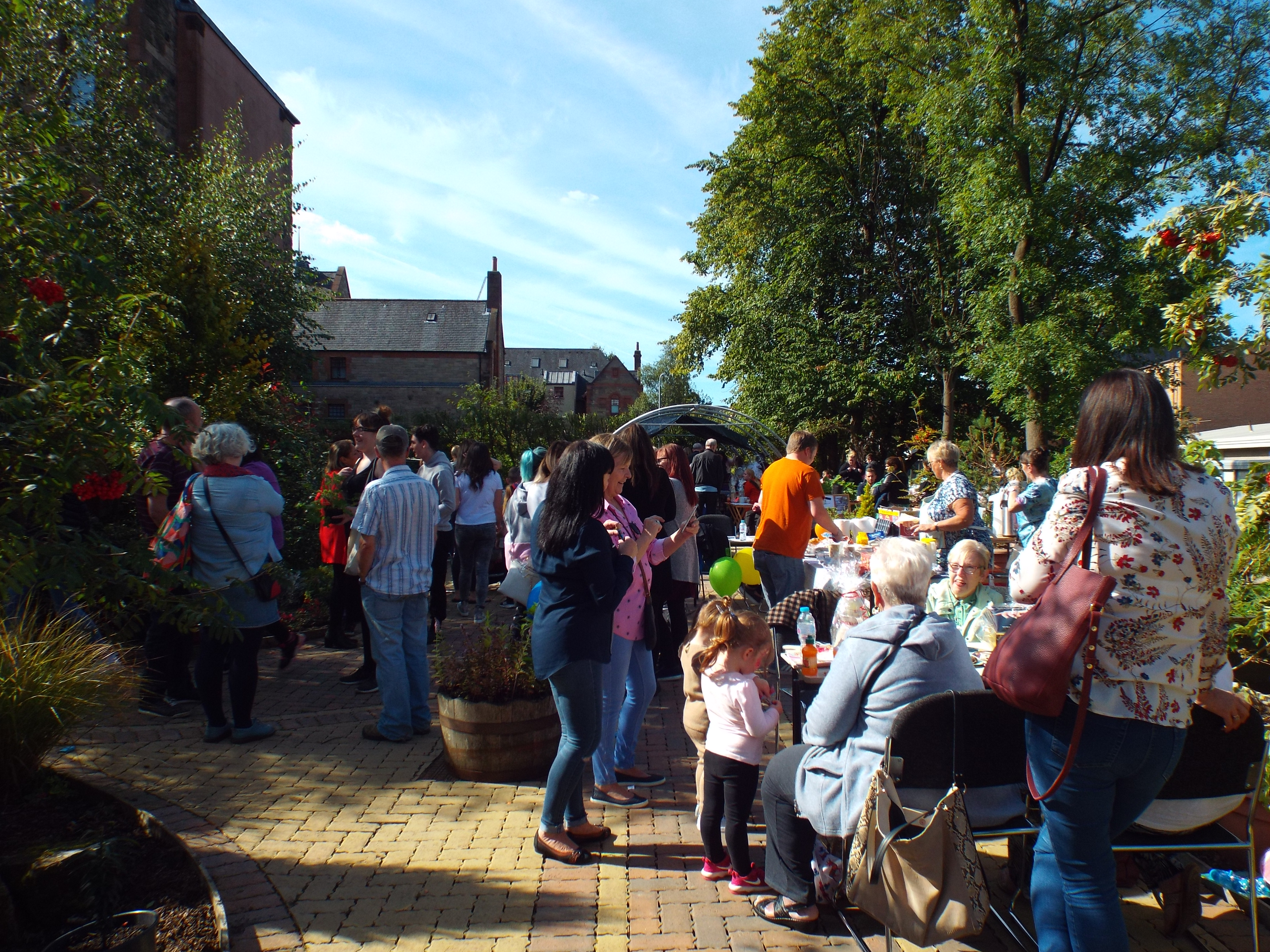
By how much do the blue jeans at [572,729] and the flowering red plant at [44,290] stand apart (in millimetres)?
2506

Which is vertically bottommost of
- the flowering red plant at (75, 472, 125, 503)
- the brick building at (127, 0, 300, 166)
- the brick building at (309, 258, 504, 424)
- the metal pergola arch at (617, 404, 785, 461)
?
the flowering red plant at (75, 472, 125, 503)

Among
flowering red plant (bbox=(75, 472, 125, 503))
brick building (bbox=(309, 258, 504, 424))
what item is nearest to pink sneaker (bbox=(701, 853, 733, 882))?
flowering red plant (bbox=(75, 472, 125, 503))

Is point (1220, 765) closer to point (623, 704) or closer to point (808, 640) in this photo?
point (808, 640)

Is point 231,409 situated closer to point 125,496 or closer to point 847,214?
point 125,496

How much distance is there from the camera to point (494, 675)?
4.44 metres

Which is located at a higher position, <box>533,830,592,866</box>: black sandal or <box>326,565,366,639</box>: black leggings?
<box>326,565,366,639</box>: black leggings

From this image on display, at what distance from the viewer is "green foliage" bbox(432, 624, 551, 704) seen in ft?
14.5

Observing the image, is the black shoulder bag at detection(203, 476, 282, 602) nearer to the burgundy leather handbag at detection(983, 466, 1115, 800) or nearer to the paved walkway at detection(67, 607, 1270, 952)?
the paved walkway at detection(67, 607, 1270, 952)

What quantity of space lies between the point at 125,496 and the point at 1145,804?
732cm

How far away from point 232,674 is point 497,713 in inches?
71.6

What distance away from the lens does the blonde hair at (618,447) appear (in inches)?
196

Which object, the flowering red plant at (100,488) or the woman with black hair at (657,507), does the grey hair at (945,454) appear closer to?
the woman with black hair at (657,507)

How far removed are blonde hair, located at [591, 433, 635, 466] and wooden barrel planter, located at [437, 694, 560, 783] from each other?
55.9 inches

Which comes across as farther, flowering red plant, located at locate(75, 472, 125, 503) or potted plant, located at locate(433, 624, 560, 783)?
potted plant, located at locate(433, 624, 560, 783)
